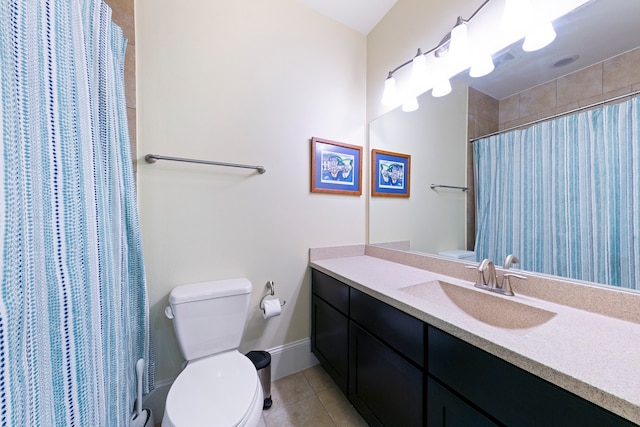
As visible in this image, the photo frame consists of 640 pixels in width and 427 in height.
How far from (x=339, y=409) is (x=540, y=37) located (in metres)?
2.13

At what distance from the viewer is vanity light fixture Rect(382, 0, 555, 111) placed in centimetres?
99

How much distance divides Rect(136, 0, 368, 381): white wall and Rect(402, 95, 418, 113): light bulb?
406 mm

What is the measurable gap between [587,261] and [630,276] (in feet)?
0.36

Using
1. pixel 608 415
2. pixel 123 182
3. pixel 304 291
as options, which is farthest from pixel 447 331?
pixel 123 182

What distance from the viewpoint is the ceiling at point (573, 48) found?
32.7 inches

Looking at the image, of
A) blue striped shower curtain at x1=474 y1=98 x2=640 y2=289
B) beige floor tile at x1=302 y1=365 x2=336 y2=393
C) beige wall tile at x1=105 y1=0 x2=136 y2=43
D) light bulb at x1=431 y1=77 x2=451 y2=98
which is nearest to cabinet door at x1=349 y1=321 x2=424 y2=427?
beige floor tile at x1=302 y1=365 x2=336 y2=393

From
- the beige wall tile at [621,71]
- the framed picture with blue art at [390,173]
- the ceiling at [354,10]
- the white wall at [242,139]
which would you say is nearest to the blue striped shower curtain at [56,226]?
the white wall at [242,139]

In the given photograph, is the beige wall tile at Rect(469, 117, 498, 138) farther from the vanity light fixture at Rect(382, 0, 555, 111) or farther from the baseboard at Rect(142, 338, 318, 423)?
the baseboard at Rect(142, 338, 318, 423)

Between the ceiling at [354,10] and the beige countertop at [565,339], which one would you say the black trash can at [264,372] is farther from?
the ceiling at [354,10]

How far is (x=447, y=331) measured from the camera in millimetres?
773

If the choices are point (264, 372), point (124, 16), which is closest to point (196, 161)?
point (124, 16)

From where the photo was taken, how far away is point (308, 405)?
4.57 feet

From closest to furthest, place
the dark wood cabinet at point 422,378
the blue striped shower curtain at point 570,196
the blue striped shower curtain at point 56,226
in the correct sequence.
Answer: the blue striped shower curtain at point 56,226
the dark wood cabinet at point 422,378
the blue striped shower curtain at point 570,196

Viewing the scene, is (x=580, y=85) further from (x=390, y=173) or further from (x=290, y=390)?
(x=290, y=390)
